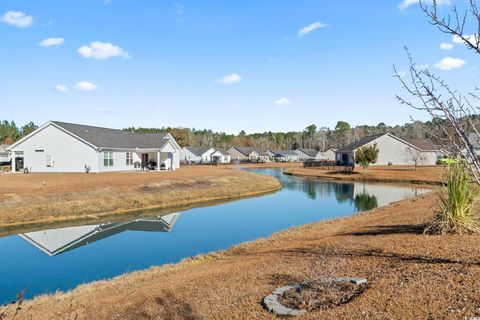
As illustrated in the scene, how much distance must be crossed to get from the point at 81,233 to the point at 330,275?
17.6 metres

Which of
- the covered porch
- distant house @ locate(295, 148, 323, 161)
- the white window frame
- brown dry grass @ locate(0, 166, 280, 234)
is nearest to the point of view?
brown dry grass @ locate(0, 166, 280, 234)

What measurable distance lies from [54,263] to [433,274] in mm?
14988

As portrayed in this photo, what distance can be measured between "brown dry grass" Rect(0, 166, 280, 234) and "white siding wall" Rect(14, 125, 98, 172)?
7128mm

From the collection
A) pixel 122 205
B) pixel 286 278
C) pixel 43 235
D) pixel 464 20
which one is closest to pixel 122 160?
pixel 122 205

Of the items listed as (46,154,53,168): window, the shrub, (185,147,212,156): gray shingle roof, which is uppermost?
(185,147,212,156): gray shingle roof

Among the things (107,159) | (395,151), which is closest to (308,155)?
(395,151)

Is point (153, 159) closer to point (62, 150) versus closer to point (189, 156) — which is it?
point (62, 150)

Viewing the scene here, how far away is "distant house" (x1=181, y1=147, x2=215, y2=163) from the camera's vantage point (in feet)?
330

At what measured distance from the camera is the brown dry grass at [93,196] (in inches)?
932

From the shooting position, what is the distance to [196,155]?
100 m

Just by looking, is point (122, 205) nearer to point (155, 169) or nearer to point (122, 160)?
point (122, 160)

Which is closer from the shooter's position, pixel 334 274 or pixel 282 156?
pixel 334 274

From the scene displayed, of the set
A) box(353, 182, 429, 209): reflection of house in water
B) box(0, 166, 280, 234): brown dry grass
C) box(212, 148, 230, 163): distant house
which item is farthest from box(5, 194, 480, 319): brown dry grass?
box(212, 148, 230, 163): distant house

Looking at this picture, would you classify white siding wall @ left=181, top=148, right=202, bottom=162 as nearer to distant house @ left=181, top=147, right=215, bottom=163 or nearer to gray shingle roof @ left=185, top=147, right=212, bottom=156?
distant house @ left=181, top=147, right=215, bottom=163
